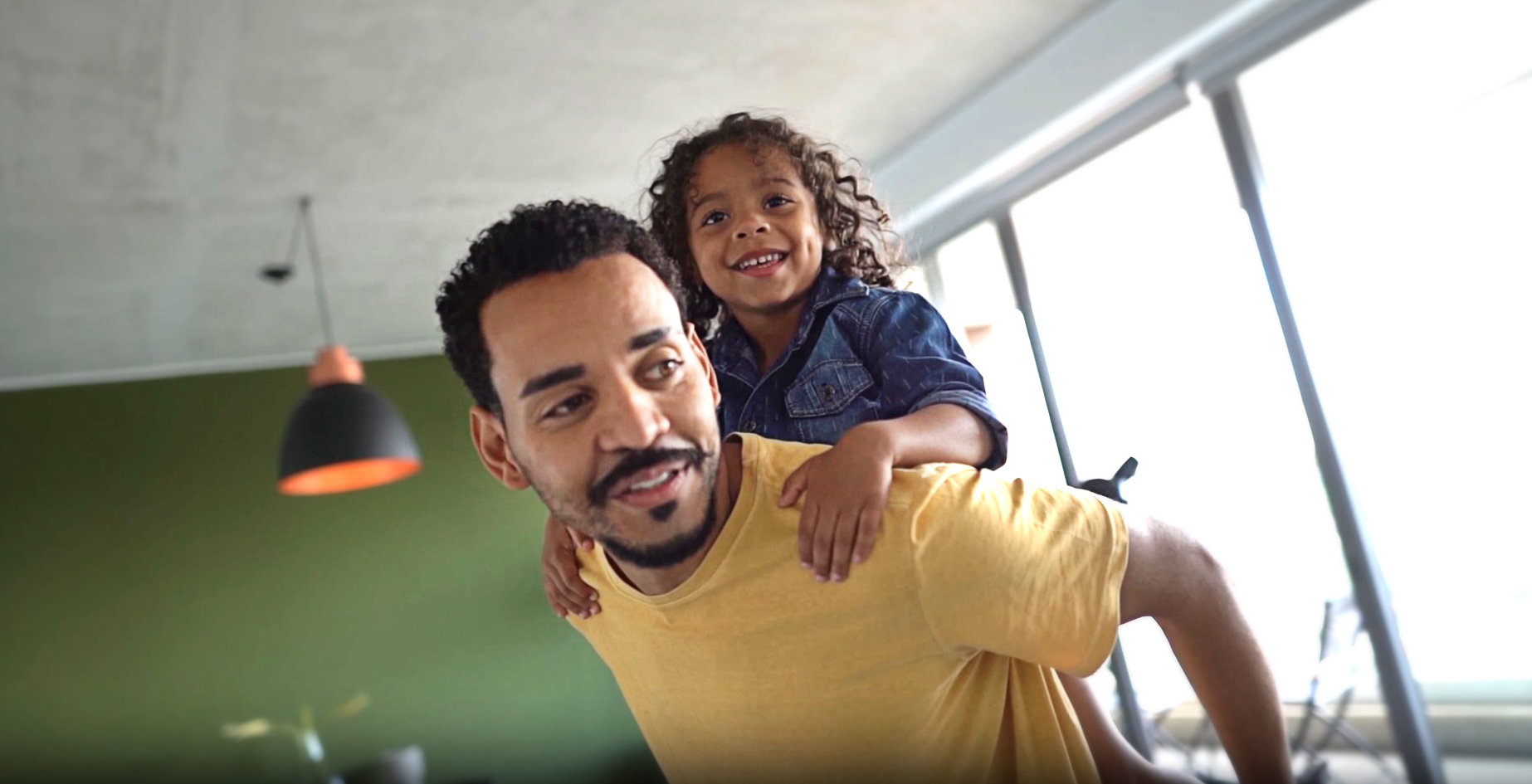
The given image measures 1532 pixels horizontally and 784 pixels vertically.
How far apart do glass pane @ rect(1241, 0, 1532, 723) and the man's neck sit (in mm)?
2868

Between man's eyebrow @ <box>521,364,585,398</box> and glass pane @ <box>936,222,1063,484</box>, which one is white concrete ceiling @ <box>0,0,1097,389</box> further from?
man's eyebrow @ <box>521,364,585,398</box>

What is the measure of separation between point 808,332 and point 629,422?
836 mm

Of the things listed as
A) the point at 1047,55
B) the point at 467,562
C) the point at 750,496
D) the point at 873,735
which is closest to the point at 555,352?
the point at 750,496

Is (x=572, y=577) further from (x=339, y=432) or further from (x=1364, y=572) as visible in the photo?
(x=1364, y=572)

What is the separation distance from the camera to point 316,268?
470 centimetres

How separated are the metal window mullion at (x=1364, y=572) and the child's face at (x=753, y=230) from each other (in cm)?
207

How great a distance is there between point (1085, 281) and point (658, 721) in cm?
374

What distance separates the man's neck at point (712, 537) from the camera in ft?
3.27

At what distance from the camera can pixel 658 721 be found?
1.18 meters

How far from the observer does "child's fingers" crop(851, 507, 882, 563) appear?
0.98 m

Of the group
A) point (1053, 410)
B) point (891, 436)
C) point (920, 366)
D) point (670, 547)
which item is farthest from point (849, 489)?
point (1053, 410)

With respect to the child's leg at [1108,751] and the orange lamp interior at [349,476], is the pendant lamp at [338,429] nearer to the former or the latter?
the orange lamp interior at [349,476]

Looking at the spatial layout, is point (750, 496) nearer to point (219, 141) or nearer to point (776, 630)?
point (776, 630)

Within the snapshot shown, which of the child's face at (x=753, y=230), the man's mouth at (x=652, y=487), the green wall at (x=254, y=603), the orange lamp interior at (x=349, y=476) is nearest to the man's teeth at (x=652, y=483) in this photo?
the man's mouth at (x=652, y=487)
